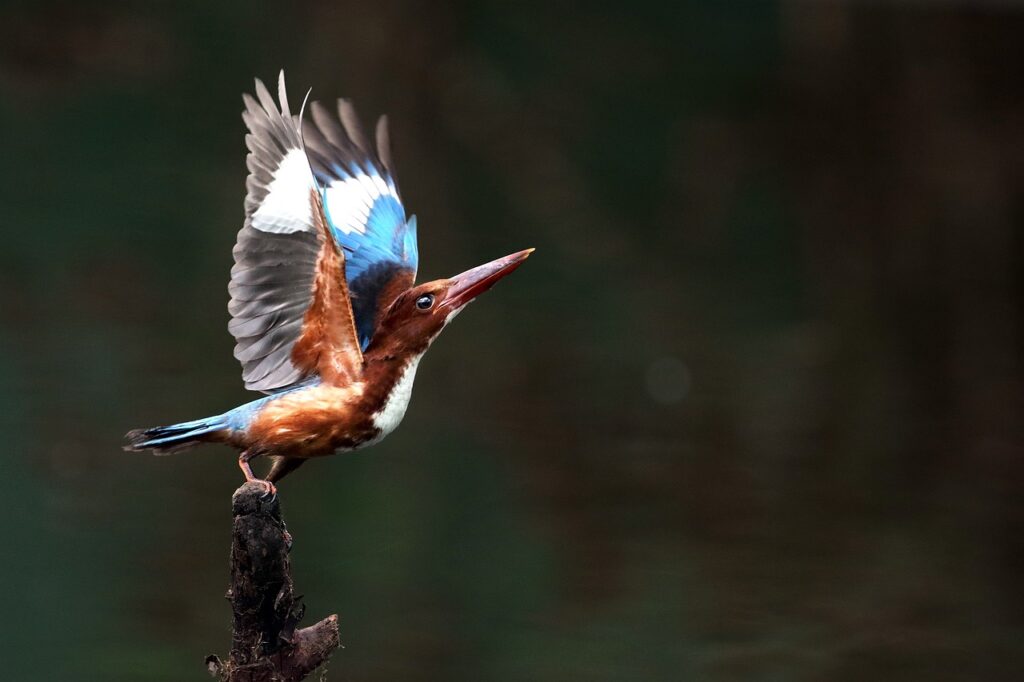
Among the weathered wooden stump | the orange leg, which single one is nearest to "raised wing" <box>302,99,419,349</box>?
the orange leg

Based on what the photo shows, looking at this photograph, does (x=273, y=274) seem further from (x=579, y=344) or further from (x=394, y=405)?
(x=579, y=344)

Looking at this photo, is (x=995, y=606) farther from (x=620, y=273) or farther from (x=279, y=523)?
(x=279, y=523)

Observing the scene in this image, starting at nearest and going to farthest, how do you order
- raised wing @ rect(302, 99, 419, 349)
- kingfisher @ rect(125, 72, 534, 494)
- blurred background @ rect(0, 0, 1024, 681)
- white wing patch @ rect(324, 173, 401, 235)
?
kingfisher @ rect(125, 72, 534, 494), raised wing @ rect(302, 99, 419, 349), white wing patch @ rect(324, 173, 401, 235), blurred background @ rect(0, 0, 1024, 681)

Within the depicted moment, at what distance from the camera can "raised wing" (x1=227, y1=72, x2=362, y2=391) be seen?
230cm

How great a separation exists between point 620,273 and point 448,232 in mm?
751

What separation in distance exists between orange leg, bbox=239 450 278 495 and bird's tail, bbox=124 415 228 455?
0.17 feet

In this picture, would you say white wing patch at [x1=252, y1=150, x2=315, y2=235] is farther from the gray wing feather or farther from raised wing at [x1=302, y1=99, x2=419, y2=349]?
raised wing at [x1=302, y1=99, x2=419, y2=349]

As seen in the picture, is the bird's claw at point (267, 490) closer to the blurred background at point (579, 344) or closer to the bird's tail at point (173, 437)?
the bird's tail at point (173, 437)

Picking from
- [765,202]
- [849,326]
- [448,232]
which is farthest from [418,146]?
[849,326]

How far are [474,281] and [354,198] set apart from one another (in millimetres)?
633

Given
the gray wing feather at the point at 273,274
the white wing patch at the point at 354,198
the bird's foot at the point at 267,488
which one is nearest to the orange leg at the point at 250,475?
the bird's foot at the point at 267,488

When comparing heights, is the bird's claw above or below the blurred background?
below

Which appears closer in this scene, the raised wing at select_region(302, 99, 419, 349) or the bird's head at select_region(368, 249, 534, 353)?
the bird's head at select_region(368, 249, 534, 353)

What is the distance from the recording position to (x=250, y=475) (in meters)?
2.19
